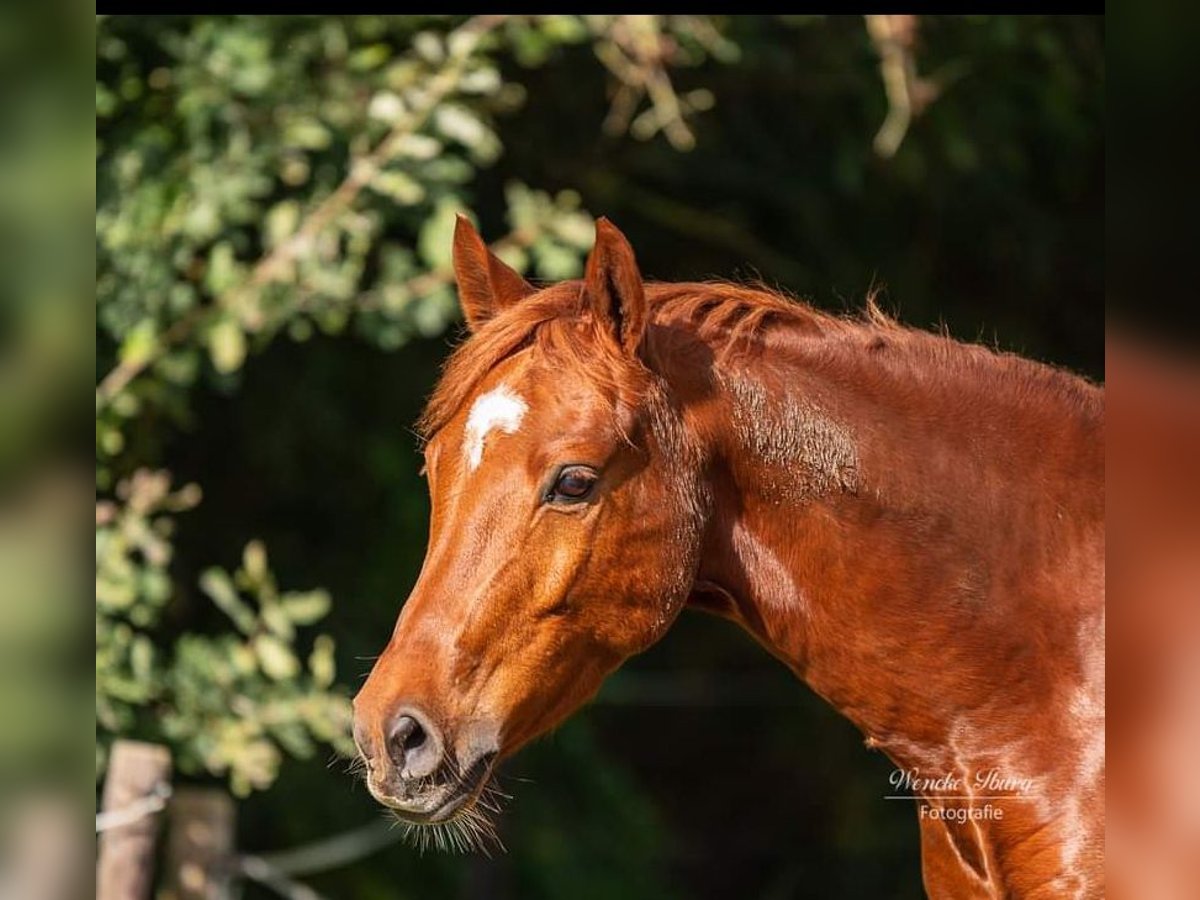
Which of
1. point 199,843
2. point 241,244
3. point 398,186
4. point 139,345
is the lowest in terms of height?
point 199,843

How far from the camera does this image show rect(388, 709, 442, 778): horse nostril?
5.39 ft

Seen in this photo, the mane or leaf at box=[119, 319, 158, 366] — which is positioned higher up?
leaf at box=[119, 319, 158, 366]

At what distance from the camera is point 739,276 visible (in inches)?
151

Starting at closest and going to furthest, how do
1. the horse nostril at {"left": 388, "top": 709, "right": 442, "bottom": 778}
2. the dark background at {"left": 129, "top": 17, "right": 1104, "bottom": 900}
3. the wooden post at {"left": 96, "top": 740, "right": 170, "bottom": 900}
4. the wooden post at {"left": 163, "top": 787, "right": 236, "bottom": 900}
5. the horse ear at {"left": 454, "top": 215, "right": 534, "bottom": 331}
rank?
the horse nostril at {"left": 388, "top": 709, "right": 442, "bottom": 778}
the horse ear at {"left": 454, "top": 215, "right": 534, "bottom": 331}
the wooden post at {"left": 96, "top": 740, "right": 170, "bottom": 900}
the wooden post at {"left": 163, "top": 787, "right": 236, "bottom": 900}
the dark background at {"left": 129, "top": 17, "right": 1104, "bottom": 900}

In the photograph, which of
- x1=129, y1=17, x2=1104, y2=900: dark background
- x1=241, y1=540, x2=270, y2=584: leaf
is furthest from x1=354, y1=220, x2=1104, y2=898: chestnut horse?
x1=129, y1=17, x2=1104, y2=900: dark background

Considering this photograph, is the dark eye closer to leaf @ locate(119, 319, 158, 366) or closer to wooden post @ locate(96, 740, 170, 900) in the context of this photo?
wooden post @ locate(96, 740, 170, 900)

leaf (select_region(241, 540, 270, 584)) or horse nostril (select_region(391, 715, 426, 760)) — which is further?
leaf (select_region(241, 540, 270, 584))

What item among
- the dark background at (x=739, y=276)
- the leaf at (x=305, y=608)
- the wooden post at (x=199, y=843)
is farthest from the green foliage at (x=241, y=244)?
the dark background at (x=739, y=276)

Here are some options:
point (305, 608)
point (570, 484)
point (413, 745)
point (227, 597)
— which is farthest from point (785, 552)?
point (227, 597)

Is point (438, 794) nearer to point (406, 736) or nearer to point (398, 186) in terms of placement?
point (406, 736)

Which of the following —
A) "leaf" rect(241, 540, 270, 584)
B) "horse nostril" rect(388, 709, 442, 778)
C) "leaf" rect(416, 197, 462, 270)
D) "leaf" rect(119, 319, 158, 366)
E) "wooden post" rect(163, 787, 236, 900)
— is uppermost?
"leaf" rect(416, 197, 462, 270)

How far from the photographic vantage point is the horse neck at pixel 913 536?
173cm

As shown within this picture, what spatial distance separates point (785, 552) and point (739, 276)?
84.6 inches

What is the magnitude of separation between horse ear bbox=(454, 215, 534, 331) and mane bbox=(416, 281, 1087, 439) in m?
0.11
